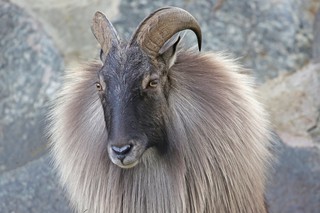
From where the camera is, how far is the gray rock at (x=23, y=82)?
6859 mm

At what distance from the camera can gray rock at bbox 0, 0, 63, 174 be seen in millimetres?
6859

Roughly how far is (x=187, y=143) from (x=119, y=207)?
541 millimetres

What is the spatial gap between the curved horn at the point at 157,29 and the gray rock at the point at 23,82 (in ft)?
8.06

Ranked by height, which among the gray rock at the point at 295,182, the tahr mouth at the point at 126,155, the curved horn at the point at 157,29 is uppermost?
the curved horn at the point at 157,29

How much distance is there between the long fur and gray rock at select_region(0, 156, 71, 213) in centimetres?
140

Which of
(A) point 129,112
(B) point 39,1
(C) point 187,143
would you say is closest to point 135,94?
(A) point 129,112

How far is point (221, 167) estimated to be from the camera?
484 cm

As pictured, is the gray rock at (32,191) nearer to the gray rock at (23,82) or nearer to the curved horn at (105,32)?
the gray rock at (23,82)

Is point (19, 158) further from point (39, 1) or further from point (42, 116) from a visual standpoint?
point (39, 1)

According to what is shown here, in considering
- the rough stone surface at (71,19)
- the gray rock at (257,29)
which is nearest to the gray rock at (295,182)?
the gray rock at (257,29)

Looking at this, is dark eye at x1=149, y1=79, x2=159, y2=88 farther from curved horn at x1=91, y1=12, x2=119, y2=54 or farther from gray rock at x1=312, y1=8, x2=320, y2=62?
gray rock at x1=312, y1=8, x2=320, y2=62

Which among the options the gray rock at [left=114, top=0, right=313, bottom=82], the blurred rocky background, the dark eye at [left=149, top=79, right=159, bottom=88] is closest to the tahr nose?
the dark eye at [left=149, top=79, right=159, bottom=88]

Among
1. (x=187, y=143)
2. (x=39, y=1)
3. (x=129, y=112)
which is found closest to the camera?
(x=129, y=112)

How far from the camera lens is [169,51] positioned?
15.5ft
